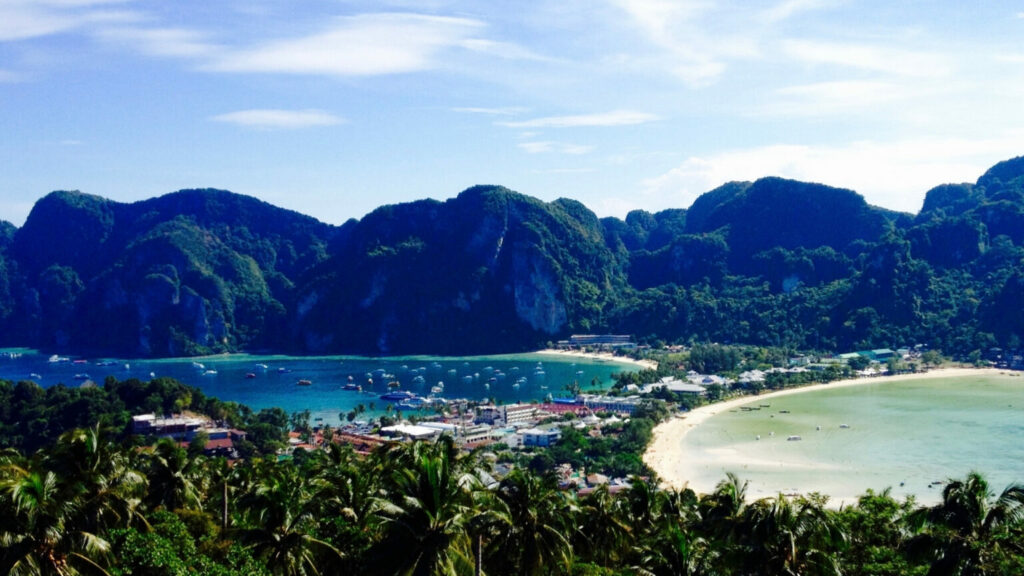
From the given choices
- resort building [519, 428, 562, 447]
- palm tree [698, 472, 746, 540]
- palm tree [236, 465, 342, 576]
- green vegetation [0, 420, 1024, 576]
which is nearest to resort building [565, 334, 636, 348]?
resort building [519, 428, 562, 447]

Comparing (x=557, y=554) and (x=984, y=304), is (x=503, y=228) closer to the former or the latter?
(x=984, y=304)

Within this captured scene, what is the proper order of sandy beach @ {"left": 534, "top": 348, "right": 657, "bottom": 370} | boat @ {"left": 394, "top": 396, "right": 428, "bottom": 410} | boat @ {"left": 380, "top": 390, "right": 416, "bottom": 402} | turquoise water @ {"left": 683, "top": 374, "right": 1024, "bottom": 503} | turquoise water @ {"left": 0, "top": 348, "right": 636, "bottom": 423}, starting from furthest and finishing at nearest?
sandy beach @ {"left": 534, "top": 348, "right": 657, "bottom": 370} → turquoise water @ {"left": 0, "top": 348, "right": 636, "bottom": 423} → boat @ {"left": 380, "top": 390, "right": 416, "bottom": 402} → boat @ {"left": 394, "top": 396, "right": 428, "bottom": 410} → turquoise water @ {"left": 683, "top": 374, "right": 1024, "bottom": 503}

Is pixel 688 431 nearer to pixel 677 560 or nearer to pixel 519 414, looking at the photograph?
pixel 519 414

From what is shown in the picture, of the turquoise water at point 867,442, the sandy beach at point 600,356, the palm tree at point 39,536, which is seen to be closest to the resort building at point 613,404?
the turquoise water at point 867,442

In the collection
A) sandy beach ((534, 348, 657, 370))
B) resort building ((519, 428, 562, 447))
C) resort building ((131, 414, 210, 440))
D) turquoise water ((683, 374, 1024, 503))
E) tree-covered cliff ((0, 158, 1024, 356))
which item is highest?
tree-covered cliff ((0, 158, 1024, 356))

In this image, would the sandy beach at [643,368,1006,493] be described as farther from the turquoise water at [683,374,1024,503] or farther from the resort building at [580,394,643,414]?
the resort building at [580,394,643,414]

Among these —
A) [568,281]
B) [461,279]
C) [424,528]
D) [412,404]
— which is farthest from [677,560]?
[461,279]

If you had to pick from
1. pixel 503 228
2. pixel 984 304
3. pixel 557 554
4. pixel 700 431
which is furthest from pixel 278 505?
pixel 503 228
